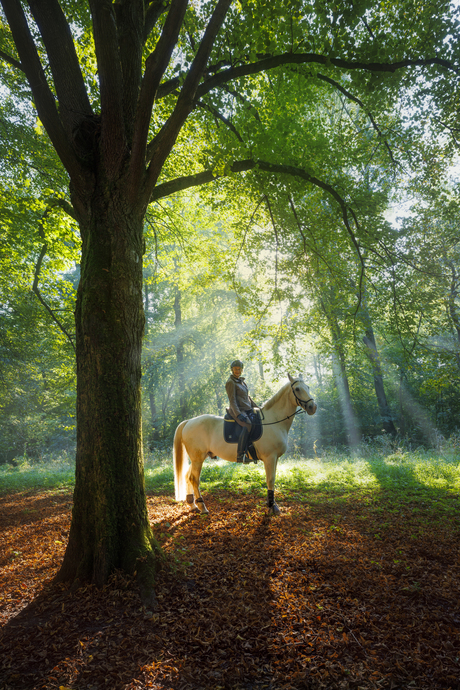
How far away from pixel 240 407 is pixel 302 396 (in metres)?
1.19

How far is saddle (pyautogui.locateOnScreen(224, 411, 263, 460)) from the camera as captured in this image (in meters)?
6.39

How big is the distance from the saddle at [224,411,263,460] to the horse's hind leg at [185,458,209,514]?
33.9 inches

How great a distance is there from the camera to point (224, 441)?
6.55 m

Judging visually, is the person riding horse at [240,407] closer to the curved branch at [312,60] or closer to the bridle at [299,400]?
the bridle at [299,400]

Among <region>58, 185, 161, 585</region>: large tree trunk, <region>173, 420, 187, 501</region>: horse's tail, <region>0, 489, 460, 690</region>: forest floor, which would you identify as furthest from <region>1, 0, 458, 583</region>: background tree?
<region>173, 420, 187, 501</region>: horse's tail

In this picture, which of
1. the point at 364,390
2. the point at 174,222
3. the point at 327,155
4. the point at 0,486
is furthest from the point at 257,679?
the point at 364,390

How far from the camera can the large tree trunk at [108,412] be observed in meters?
3.58

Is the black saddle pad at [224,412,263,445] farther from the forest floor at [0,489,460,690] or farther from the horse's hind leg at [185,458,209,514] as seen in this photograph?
the forest floor at [0,489,460,690]

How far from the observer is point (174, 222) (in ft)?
35.2

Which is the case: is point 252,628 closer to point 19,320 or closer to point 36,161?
point 36,161

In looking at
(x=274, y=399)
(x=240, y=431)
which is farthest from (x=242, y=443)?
(x=274, y=399)

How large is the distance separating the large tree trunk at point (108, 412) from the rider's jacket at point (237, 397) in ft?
8.55

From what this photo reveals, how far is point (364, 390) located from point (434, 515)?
51.5ft

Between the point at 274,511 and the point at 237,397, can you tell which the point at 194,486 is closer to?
the point at 274,511
